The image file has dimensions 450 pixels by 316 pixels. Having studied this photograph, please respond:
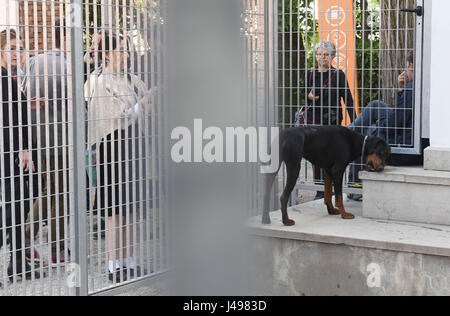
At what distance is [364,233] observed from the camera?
18.3 ft

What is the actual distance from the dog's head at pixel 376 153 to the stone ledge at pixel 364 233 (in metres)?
0.46

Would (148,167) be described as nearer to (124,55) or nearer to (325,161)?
(124,55)

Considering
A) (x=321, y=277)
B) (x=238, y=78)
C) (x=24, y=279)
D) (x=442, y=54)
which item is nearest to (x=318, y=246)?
(x=321, y=277)

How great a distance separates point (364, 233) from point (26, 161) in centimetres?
254

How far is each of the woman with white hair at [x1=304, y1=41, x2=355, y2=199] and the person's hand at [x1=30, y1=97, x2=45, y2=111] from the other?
288cm

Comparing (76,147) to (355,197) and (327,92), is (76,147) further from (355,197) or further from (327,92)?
(355,197)

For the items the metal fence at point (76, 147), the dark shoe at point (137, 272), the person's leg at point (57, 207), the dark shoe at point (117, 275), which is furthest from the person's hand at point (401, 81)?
the person's leg at point (57, 207)

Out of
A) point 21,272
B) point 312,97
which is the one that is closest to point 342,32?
point 312,97

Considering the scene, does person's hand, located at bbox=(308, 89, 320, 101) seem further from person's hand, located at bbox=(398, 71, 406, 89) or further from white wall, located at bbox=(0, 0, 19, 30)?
white wall, located at bbox=(0, 0, 19, 30)

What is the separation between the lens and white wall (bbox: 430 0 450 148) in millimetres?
5906

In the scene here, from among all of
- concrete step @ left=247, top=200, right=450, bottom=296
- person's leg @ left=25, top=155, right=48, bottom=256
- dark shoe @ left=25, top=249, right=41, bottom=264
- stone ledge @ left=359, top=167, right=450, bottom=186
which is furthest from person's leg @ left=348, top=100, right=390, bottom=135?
dark shoe @ left=25, top=249, right=41, bottom=264

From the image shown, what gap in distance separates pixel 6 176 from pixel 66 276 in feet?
2.90

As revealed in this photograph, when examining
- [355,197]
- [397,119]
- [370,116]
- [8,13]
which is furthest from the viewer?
[355,197]

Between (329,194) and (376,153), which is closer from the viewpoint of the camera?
(376,153)
